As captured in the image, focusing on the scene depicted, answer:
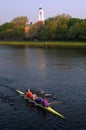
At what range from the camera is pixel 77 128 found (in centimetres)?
3719

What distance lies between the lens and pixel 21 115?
138 ft

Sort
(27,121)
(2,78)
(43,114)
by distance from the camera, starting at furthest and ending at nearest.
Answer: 1. (2,78)
2. (43,114)
3. (27,121)

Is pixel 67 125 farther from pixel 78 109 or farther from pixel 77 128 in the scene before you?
pixel 78 109

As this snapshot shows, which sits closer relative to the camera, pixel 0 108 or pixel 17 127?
pixel 17 127

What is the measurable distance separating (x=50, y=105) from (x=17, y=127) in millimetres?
9399

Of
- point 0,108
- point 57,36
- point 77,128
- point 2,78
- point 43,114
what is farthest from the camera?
point 57,36

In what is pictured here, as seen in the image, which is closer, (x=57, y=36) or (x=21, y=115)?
(x=21, y=115)

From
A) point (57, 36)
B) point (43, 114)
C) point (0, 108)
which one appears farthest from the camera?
point (57, 36)

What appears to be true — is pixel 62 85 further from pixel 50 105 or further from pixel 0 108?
pixel 0 108

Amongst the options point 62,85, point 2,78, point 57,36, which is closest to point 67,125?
point 62,85

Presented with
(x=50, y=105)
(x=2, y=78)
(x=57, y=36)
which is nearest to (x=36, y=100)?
(x=50, y=105)

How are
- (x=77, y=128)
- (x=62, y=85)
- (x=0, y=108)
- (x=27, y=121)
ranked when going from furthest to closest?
(x=62, y=85), (x=0, y=108), (x=27, y=121), (x=77, y=128)

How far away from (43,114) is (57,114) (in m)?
2.25

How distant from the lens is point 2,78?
70250mm
